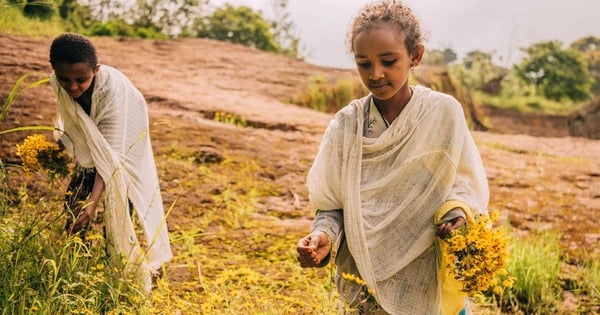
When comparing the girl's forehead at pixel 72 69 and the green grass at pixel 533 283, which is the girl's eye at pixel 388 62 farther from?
the green grass at pixel 533 283

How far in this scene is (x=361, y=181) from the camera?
2.18 metres

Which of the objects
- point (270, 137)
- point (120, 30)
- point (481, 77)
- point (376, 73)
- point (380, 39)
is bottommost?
point (481, 77)

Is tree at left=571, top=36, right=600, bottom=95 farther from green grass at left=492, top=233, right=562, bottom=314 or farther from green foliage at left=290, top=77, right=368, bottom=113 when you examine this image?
green grass at left=492, top=233, right=562, bottom=314

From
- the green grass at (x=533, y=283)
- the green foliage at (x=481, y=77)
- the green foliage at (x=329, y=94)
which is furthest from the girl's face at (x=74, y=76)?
the green foliage at (x=481, y=77)

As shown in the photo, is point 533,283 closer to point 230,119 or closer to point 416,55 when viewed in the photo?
point 416,55

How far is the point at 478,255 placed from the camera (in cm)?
179

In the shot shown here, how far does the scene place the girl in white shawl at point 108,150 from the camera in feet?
8.98

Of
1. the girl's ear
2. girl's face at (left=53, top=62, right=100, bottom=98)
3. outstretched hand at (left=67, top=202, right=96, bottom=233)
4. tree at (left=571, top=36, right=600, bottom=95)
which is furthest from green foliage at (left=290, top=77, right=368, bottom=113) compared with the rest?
tree at (left=571, top=36, right=600, bottom=95)

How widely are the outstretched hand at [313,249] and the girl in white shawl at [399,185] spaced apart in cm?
4

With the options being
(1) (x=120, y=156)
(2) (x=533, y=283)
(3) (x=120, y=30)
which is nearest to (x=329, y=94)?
(3) (x=120, y=30)

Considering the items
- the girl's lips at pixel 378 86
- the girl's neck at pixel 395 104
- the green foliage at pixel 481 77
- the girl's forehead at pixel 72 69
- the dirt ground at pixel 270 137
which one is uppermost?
the girl's lips at pixel 378 86

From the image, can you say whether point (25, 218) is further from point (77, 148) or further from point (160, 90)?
point (160, 90)

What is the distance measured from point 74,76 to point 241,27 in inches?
622

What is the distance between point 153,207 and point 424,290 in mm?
1672
